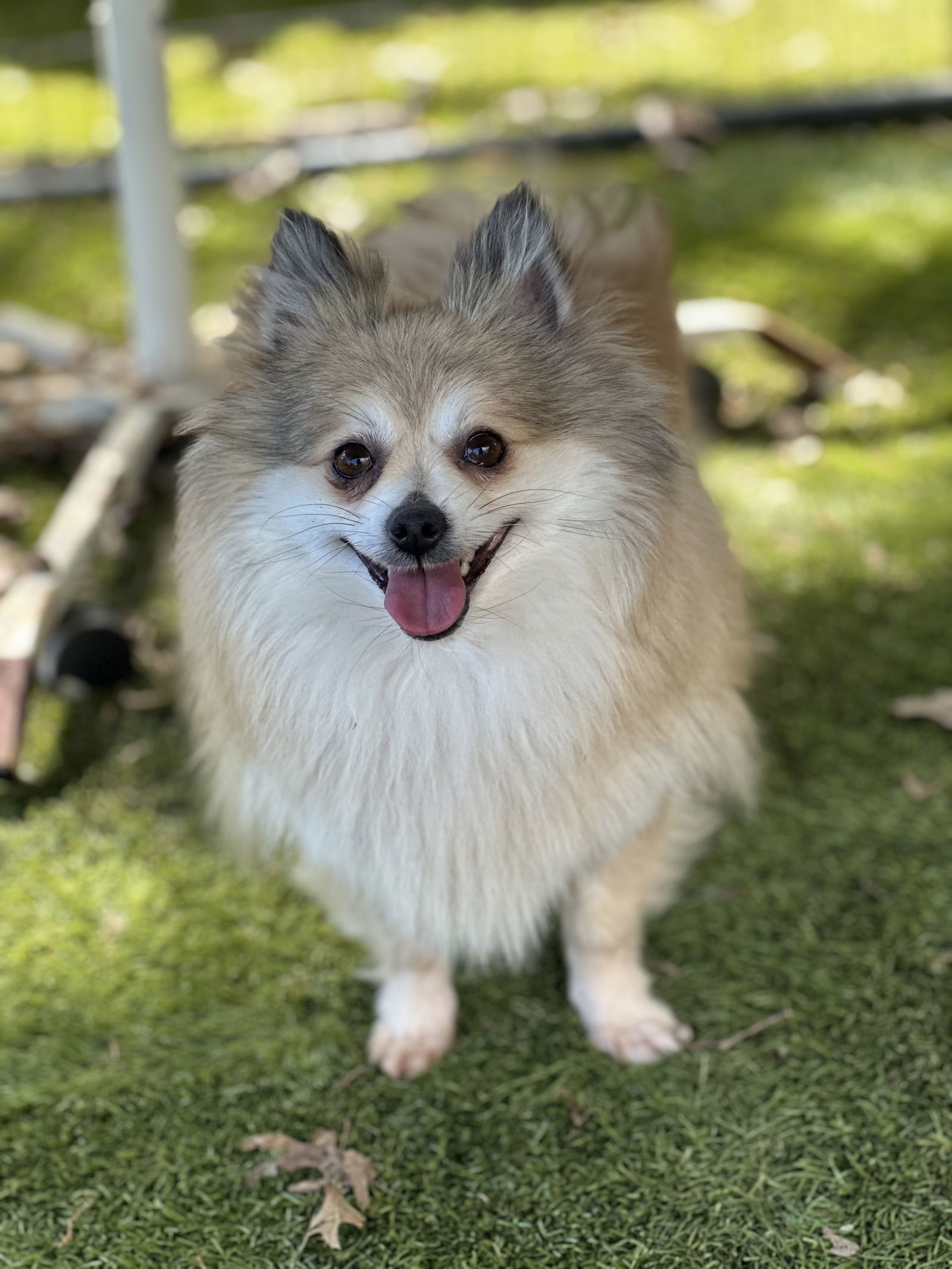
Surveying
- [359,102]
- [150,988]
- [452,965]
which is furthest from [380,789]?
[359,102]

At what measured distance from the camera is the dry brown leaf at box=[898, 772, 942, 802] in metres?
2.46

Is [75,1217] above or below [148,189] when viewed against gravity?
below

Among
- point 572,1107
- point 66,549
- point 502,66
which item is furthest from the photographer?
point 502,66

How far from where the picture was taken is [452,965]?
7.22ft

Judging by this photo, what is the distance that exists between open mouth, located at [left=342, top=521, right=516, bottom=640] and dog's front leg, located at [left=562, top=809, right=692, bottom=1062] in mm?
564

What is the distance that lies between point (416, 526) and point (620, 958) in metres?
0.90

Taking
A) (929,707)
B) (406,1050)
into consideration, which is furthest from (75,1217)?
(929,707)

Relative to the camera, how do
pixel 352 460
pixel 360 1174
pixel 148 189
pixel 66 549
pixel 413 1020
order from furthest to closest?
1. pixel 148 189
2. pixel 66 549
3. pixel 413 1020
4. pixel 360 1174
5. pixel 352 460

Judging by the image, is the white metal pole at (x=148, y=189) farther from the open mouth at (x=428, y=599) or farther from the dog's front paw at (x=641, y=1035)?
the dog's front paw at (x=641, y=1035)

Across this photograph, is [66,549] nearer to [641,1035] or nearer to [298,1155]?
[298,1155]

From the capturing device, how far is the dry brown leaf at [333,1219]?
1.74 meters

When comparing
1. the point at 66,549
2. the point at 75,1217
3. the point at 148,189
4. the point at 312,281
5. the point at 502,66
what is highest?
the point at 502,66

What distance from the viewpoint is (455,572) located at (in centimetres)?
168

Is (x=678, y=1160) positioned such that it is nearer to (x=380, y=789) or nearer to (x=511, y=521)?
(x=380, y=789)
